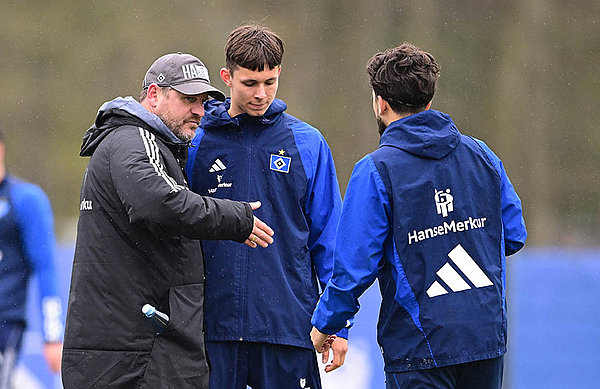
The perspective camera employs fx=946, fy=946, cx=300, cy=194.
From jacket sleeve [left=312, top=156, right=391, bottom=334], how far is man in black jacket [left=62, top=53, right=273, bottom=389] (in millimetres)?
359

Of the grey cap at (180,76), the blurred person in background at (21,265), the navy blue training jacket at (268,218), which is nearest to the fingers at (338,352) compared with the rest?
the navy blue training jacket at (268,218)

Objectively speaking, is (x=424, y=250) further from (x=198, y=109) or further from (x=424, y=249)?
(x=198, y=109)

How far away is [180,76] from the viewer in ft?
13.4

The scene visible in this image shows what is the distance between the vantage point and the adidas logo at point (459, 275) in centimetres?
370

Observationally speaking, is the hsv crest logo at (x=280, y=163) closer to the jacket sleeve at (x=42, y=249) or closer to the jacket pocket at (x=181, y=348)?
the jacket pocket at (x=181, y=348)

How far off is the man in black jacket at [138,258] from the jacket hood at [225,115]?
1.44 ft

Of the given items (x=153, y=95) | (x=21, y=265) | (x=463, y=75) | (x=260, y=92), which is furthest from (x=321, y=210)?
(x=463, y=75)

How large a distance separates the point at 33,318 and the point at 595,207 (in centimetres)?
1444

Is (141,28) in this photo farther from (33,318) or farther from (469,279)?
(469,279)

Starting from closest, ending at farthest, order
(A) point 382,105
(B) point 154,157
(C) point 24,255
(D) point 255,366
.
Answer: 1. (B) point 154,157
2. (A) point 382,105
3. (D) point 255,366
4. (C) point 24,255

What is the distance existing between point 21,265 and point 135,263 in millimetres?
3153

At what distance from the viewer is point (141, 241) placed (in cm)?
Result: 382

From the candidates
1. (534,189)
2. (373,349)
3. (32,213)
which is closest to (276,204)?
(32,213)

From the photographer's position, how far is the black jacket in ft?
12.1
